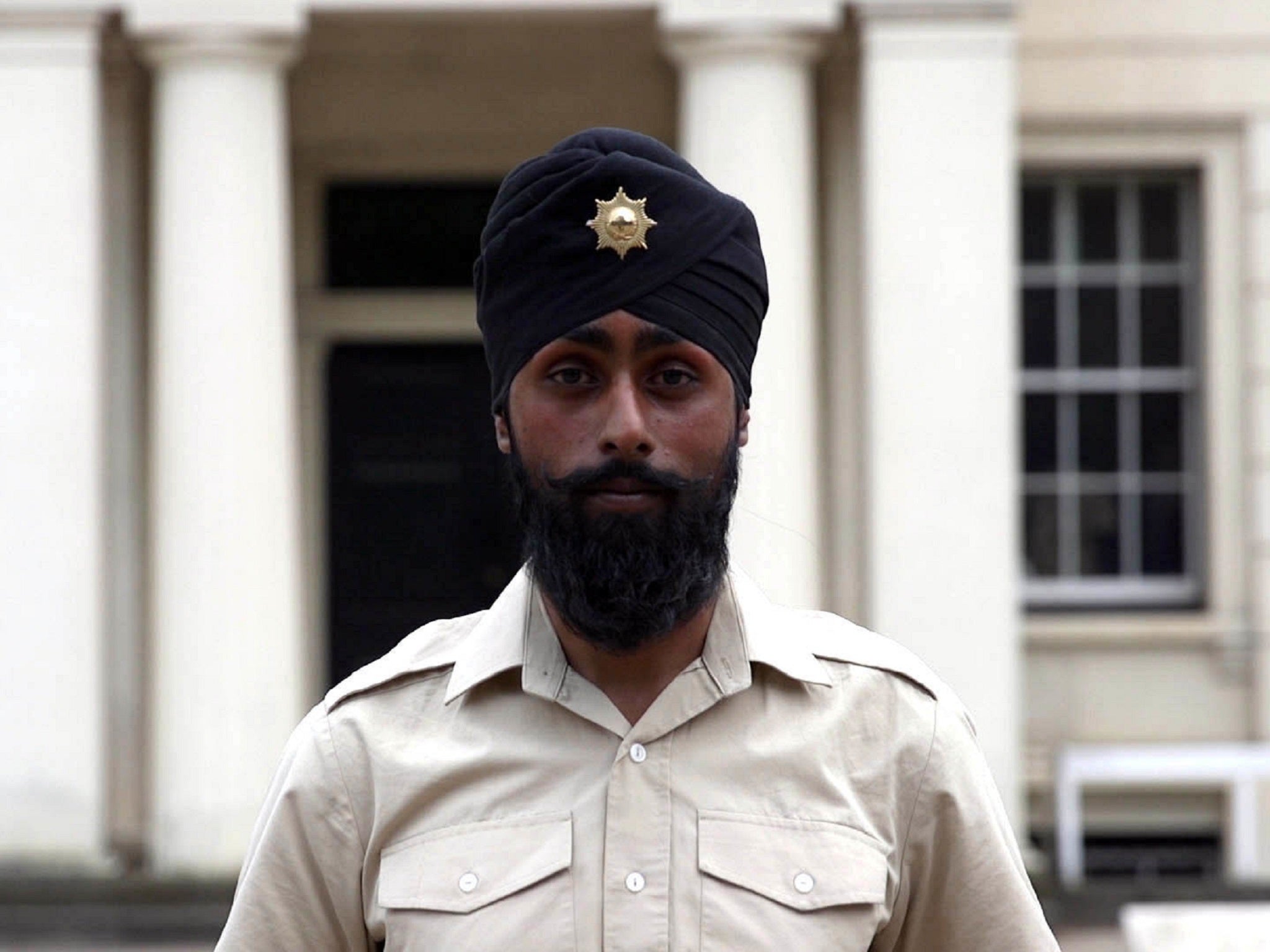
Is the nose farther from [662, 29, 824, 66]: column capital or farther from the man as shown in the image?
[662, 29, 824, 66]: column capital

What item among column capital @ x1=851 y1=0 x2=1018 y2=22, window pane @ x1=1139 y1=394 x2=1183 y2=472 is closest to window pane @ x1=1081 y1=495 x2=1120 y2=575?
window pane @ x1=1139 y1=394 x2=1183 y2=472

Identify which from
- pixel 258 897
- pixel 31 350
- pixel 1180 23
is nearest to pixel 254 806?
pixel 31 350

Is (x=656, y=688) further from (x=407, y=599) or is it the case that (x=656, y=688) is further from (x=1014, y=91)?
(x=407, y=599)

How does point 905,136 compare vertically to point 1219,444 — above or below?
above

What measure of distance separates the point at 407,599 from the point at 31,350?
2.97 metres

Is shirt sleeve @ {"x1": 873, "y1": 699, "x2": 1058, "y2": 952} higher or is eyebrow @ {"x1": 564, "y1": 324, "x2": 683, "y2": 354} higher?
eyebrow @ {"x1": 564, "y1": 324, "x2": 683, "y2": 354}

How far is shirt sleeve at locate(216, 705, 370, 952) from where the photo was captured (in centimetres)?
254

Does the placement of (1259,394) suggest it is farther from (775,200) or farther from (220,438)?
(220,438)

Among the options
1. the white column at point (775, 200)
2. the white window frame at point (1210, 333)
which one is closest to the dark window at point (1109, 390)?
the white window frame at point (1210, 333)

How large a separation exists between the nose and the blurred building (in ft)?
23.3

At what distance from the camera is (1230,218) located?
11.7 meters

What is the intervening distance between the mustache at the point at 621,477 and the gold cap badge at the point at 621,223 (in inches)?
8.1

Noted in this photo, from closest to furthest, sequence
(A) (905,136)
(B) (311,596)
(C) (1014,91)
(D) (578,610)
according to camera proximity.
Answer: (D) (578,610) < (A) (905,136) < (C) (1014,91) < (B) (311,596)

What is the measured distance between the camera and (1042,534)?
481 inches
